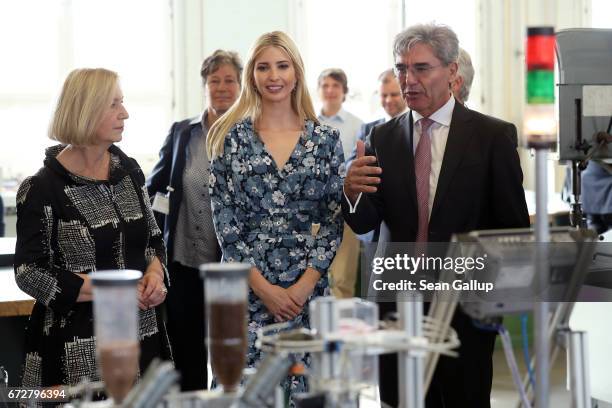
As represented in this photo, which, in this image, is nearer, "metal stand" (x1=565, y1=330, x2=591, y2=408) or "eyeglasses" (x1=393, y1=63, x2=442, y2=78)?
"metal stand" (x1=565, y1=330, x2=591, y2=408)

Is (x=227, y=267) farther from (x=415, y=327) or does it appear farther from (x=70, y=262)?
(x=70, y=262)

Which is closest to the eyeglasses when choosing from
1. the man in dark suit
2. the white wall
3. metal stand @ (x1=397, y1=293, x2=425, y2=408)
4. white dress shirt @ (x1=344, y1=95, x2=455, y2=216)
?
the man in dark suit

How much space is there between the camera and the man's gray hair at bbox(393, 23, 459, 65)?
9.08ft

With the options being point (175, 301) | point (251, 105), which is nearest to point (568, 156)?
point (251, 105)

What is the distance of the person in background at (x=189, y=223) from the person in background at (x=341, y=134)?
8.22ft

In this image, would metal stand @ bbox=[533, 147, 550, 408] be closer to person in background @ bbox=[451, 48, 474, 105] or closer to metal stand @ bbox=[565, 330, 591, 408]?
metal stand @ bbox=[565, 330, 591, 408]

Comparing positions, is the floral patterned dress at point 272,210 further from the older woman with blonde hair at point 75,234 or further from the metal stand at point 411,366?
the metal stand at point 411,366

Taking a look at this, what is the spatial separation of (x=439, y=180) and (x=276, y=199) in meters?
0.54

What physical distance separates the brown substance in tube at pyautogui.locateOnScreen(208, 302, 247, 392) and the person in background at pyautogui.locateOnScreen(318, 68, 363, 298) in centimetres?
469

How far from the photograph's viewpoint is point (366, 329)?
5.48ft

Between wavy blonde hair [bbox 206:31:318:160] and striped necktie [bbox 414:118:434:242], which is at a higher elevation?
wavy blonde hair [bbox 206:31:318:160]

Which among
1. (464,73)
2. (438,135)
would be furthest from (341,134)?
(438,135)

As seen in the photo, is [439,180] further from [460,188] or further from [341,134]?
[341,134]

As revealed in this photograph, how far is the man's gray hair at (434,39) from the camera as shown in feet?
9.08
